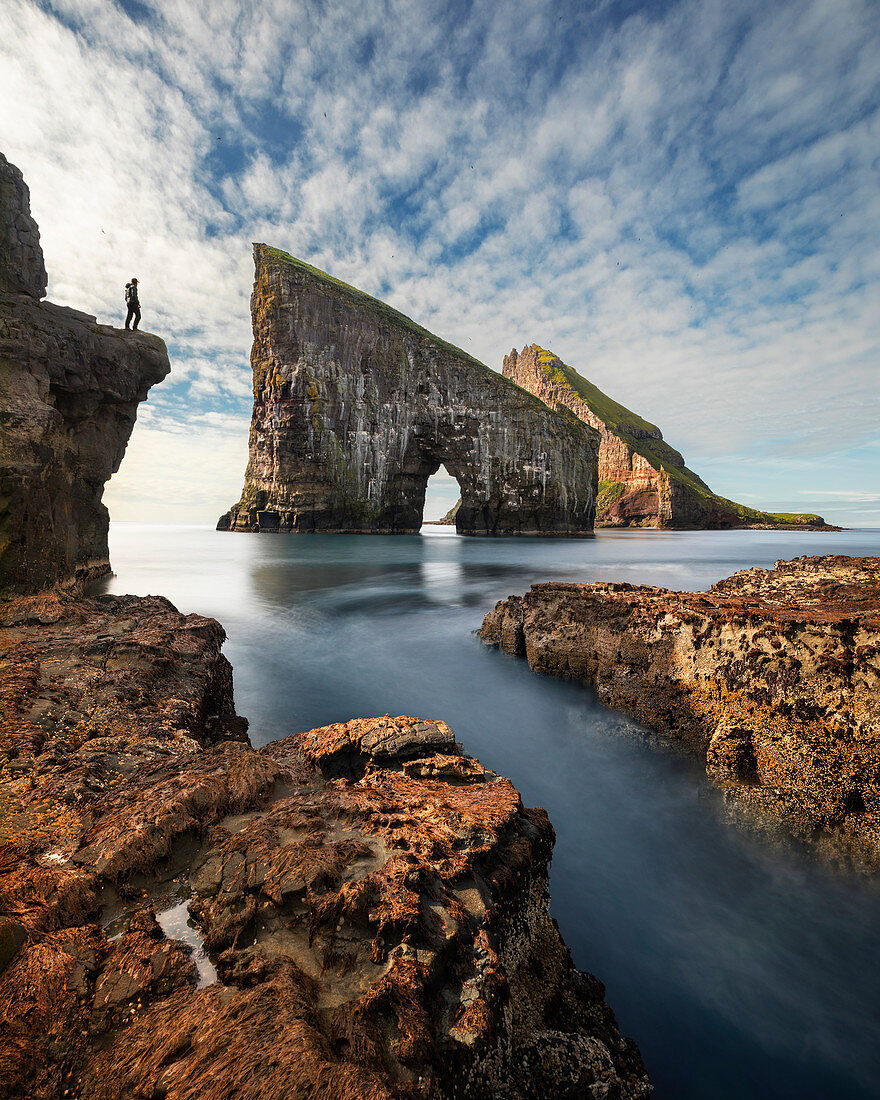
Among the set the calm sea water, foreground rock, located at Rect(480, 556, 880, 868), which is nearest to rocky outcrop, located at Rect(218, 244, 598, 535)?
the calm sea water

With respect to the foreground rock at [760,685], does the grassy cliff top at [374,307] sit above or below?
above

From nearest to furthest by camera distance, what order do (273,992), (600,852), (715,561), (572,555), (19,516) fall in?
1. (273,992)
2. (600,852)
3. (19,516)
4. (715,561)
5. (572,555)

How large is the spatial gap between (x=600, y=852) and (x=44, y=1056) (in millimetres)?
4067

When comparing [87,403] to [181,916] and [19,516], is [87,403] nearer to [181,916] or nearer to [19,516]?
[19,516]

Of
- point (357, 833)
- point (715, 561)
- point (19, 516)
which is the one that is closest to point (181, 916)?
point (357, 833)

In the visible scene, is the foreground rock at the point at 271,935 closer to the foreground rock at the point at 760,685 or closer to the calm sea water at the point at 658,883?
the calm sea water at the point at 658,883

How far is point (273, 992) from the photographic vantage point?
1588 millimetres

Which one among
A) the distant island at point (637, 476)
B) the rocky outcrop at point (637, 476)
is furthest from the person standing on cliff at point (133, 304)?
the distant island at point (637, 476)

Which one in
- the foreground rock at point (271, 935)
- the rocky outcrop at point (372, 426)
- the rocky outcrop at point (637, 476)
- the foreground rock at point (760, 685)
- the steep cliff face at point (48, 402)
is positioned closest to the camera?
the foreground rock at point (271, 935)

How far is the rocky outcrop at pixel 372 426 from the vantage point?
43594 mm

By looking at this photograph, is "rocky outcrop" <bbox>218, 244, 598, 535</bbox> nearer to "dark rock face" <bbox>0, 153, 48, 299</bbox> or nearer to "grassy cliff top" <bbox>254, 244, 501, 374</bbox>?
"grassy cliff top" <bbox>254, 244, 501, 374</bbox>

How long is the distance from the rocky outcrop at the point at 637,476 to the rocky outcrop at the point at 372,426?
3394 centimetres

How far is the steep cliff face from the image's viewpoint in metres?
7.06

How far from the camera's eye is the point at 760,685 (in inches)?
199
